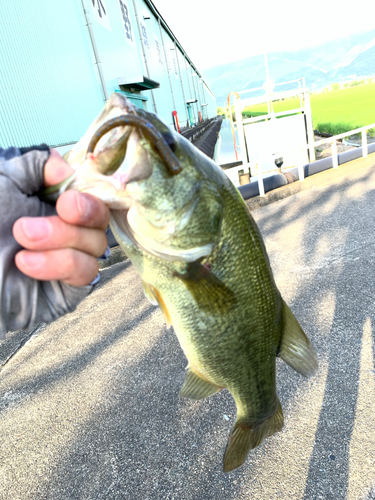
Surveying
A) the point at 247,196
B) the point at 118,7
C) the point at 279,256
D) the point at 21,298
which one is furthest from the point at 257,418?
the point at 118,7

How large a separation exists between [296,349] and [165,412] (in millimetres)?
2236

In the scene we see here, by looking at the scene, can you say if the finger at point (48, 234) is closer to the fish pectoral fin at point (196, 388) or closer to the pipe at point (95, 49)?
the fish pectoral fin at point (196, 388)

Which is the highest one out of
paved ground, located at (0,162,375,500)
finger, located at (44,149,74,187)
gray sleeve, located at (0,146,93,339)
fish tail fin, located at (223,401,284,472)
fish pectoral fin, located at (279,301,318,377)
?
finger, located at (44,149,74,187)

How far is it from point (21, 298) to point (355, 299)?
13.7 feet

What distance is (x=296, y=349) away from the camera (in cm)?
156

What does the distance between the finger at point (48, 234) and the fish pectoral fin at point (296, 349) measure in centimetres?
95

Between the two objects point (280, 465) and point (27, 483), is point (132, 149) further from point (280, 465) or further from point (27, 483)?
point (27, 483)

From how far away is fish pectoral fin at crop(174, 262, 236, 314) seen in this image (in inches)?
48.4

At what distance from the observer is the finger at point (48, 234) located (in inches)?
37.4

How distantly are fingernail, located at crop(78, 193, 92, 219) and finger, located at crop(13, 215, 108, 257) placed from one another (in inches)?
2.3

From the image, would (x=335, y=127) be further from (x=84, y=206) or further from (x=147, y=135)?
(x=84, y=206)

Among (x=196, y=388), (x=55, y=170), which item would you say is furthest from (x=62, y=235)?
(x=196, y=388)

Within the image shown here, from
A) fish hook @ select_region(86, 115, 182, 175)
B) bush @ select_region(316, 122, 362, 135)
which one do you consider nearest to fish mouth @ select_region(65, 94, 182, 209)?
fish hook @ select_region(86, 115, 182, 175)

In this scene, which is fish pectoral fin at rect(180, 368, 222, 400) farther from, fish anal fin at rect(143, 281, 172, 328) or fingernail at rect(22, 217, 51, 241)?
fingernail at rect(22, 217, 51, 241)
